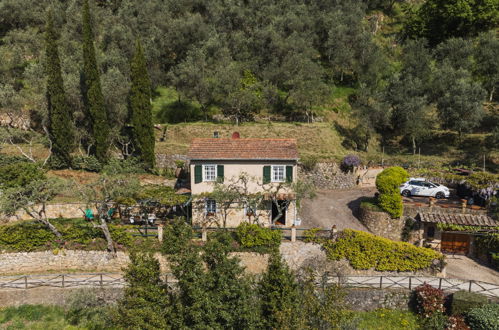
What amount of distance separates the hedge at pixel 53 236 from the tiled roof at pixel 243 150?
7.88 meters

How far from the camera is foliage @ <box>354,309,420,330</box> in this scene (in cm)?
2023

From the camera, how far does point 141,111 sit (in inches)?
1363

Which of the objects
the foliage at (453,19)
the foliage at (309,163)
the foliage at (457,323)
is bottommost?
the foliage at (457,323)

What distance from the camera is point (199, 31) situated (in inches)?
2016

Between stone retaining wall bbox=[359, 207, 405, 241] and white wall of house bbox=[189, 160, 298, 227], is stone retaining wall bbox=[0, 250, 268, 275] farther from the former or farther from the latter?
stone retaining wall bbox=[359, 207, 405, 241]

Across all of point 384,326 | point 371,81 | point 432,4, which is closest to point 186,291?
point 384,326

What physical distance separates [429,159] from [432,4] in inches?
1461

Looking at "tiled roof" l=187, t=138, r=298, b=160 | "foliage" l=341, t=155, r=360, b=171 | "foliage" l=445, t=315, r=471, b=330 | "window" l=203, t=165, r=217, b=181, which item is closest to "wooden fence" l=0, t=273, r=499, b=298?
"foliage" l=445, t=315, r=471, b=330

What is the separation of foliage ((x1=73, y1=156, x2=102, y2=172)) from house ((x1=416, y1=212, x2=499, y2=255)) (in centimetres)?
3039

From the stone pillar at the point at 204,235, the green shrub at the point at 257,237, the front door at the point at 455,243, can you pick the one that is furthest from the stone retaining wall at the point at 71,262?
the front door at the point at 455,243

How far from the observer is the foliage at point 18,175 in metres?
26.5

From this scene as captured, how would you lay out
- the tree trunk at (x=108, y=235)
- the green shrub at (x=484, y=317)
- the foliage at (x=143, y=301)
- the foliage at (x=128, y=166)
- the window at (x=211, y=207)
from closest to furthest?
the foliage at (x=143, y=301)
the green shrub at (x=484, y=317)
the tree trunk at (x=108, y=235)
the window at (x=211, y=207)
the foliage at (x=128, y=166)

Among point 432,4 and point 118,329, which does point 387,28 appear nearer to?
point 432,4

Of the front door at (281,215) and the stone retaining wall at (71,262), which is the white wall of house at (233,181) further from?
the stone retaining wall at (71,262)
